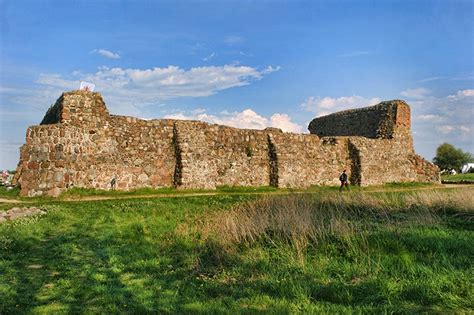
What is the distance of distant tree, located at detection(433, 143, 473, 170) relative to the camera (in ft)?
222

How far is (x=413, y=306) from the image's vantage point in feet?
17.3

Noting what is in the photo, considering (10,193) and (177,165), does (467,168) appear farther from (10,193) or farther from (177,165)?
(10,193)

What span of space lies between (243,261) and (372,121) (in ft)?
82.2

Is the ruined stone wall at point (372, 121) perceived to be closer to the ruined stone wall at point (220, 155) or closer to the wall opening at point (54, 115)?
the ruined stone wall at point (220, 155)

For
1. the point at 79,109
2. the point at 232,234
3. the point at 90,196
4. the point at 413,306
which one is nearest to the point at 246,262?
the point at 232,234

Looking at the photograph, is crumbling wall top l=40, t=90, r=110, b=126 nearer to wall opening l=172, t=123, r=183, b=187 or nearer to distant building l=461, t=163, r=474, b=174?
wall opening l=172, t=123, r=183, b=187

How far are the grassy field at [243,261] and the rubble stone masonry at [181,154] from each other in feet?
14.5

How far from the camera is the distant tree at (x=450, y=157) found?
67.8 meters

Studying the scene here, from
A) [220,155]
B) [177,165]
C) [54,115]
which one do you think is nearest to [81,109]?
[54,115]

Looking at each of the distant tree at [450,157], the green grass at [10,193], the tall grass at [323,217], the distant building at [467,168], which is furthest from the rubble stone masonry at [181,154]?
the distant tree at [450,157]

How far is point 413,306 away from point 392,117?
25842mm

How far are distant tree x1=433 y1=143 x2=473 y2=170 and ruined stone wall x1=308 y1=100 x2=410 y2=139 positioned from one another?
43.5 m

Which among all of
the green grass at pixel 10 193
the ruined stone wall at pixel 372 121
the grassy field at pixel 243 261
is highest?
the ruined stone wall at pixel 372 121

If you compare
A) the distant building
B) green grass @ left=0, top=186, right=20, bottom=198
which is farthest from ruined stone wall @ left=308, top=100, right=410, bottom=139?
the distant building
